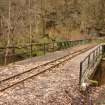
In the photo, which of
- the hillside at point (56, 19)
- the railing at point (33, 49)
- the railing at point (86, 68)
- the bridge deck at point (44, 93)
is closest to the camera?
the bridge deck at point (44, 93)

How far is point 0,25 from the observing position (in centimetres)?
3959

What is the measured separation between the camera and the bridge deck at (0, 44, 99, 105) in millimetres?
11547

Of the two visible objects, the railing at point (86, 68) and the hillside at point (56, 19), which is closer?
the railing at point (86, 68)

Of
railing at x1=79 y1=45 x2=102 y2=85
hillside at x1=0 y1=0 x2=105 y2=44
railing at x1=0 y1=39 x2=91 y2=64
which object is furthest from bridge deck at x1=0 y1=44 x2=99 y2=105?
hillside at x1=0 y1=0 x2=105 y2=44

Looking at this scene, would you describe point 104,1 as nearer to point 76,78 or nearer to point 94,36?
point 94,36

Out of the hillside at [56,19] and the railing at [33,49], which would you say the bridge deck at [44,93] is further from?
the hillside at [56,19]

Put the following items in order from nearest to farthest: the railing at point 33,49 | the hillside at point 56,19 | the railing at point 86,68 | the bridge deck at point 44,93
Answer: the bridge deck at point 44,93 → the railing at point 86,68 → the railing at point 33,49 → the hillside at point 56,19

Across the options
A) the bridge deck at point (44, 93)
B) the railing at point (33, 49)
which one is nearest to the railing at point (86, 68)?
the bridge deck at point (44, 93)

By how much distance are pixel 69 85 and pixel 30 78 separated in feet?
7.83

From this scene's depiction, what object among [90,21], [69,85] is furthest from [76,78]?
[90,21]

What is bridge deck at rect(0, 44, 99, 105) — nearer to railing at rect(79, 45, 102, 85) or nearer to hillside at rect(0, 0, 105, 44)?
railing at rect(79, 45, 102, 85)

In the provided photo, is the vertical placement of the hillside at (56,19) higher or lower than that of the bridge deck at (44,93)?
higher

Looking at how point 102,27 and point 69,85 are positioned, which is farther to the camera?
point 102,27

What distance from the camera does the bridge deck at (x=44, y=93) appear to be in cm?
1155
